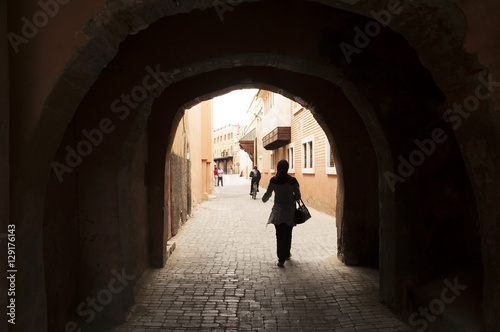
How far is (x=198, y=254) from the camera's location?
23.6 feet

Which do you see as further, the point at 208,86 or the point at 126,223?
the point at 208,86

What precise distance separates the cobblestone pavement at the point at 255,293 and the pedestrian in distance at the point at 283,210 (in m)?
0.32

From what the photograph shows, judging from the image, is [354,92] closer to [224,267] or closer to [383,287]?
[383,287]

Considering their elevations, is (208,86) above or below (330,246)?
above

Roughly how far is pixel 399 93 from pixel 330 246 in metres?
4.50

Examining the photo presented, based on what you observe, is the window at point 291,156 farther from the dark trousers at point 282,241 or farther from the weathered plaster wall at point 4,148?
the weathered plaster wall at point 4,148

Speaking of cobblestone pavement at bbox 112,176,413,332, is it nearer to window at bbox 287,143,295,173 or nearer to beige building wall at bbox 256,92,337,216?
beige building wall at bbox 256,92,337,216

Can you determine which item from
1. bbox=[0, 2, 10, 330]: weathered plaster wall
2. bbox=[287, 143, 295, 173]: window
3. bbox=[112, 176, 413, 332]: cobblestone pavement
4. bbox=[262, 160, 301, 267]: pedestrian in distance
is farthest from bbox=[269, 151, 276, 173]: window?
bbox=[0, 2, 10, 330]: weathered plaster wall

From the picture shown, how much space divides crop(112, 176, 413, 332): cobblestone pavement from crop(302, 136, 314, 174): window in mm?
7308

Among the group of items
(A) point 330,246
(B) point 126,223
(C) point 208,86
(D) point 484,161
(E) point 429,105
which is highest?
(C) point 208,86

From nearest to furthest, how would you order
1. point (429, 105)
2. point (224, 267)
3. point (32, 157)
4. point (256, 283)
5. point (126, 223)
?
point (32, 157) → point (429, 105) → point (126, 223) → point (256, 283) → point (224, 267)

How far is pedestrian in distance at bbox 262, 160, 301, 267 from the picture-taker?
20.6 ft

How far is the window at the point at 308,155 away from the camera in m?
15.2

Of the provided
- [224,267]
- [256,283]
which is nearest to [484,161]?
[256,283]
